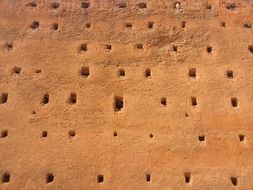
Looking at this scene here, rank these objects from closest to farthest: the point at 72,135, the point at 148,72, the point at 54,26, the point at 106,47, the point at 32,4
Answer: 1. the point at 72,135
2. the point at 148,72
3. the point at 106,47
4. the point at 54,26
5. the point at 32,4

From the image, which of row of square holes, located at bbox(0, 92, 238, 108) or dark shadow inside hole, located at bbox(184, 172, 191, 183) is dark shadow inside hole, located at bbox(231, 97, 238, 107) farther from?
dark shadow inside hole, located at bbox(184, 172, 191, 183)

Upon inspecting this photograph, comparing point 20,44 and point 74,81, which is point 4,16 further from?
point 74,81

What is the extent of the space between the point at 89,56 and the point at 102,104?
0.76m

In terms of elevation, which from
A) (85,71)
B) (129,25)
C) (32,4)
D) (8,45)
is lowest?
(85,71)

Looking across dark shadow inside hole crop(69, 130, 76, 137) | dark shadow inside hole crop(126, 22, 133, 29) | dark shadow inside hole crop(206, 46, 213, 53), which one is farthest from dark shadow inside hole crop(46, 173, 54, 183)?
dark shadow inside hole crop(206, 46, 213, 53)

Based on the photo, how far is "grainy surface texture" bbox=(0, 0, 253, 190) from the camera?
645 centimetres

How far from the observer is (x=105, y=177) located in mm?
6375

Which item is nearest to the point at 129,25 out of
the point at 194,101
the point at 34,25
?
the point at 34,25

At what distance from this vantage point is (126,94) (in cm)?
696

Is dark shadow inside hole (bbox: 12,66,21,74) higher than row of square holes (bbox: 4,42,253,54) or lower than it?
lower

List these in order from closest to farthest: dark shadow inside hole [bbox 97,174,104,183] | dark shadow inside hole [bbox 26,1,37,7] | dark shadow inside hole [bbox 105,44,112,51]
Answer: dark shadow inside hole [bbox 97,174,104,183] → dark shadow inside hole [bbox 105,44,112,51] → dark shadow inside hole [bbox 26,1,37,7]

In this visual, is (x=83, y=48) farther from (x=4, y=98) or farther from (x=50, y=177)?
(x=50, y=177)

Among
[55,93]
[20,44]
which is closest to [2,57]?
[20,44]

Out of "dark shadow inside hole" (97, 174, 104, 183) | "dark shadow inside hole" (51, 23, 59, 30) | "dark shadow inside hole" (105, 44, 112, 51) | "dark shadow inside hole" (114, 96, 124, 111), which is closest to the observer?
"dark shadow inside hole" (97, 174, 104, 183)
